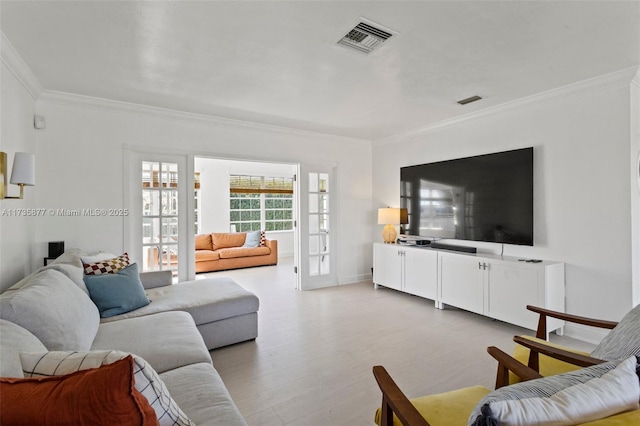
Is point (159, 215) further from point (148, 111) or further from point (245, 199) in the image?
point (245, 199)

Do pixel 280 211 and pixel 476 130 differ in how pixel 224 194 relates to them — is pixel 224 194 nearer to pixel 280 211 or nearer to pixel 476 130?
pixel 280 211

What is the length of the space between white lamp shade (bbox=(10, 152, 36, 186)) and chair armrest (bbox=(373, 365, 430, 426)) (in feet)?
8.57

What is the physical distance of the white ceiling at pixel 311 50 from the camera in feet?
6.43

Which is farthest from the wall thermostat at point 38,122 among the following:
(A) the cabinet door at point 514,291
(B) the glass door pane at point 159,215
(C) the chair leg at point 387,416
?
(A) the cabinet door at point 514,291

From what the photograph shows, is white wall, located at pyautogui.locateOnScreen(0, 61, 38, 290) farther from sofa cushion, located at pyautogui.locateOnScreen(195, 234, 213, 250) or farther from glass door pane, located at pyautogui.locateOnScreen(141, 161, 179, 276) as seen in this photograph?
sofa cushion, located at pyautogui.locateOnScreen(195, 234, 213, 250)

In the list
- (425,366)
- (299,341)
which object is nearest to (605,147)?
(425,366)

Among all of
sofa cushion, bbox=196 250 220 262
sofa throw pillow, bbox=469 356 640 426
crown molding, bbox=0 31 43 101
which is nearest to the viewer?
sofa throw pillow, bbox=469 356 640 426

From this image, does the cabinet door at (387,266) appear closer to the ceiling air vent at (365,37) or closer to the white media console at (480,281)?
the white media console at (480,281)

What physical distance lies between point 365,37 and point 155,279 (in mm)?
3116

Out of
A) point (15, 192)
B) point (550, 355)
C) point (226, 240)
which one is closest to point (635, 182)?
point (550, 355)

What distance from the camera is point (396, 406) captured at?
1132mm

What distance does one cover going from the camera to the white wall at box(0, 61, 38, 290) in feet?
7.90

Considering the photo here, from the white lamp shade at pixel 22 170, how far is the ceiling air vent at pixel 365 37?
2.36 m

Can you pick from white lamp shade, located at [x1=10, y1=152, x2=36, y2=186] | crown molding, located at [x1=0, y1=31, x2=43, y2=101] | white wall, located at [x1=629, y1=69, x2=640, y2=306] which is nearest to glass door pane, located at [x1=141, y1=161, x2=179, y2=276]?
crown molding, located at [x1=0, y1=31, x2=43, y2=101]
